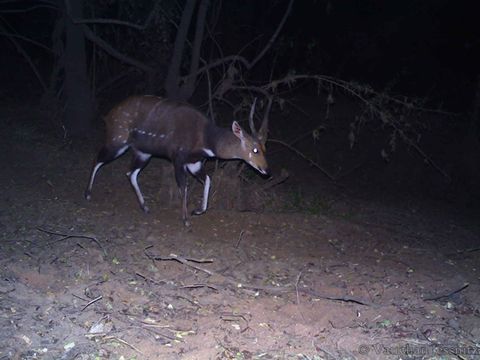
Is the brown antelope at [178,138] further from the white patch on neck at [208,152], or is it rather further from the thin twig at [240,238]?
the thin twig at [240,238]

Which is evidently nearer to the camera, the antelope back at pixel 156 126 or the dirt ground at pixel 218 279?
the dirt ground at pixel 218 279

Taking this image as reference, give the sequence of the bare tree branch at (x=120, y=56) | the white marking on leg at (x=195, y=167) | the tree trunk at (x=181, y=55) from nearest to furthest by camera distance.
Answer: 1. the white marking on leg at (x=195, y=167)
2. the tree trunk at (x=181, y=55)
3. the bare tree branch at (x=120, y=56)

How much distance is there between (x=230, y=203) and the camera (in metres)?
9.05

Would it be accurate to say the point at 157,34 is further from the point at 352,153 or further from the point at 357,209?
the point at 352,153

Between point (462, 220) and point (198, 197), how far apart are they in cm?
470

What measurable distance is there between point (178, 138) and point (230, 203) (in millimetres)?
1368

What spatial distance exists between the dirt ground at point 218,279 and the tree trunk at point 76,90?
1962mm

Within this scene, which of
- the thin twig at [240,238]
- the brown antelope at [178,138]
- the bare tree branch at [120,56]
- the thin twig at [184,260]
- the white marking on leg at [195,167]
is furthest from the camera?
the bare tree branch at [120,56]

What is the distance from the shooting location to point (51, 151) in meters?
10.4

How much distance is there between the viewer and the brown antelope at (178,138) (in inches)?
328

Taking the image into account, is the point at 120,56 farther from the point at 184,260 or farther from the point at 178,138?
the point at 184,260

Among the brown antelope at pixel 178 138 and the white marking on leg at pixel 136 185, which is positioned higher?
the brown antelope at pixel 178 138

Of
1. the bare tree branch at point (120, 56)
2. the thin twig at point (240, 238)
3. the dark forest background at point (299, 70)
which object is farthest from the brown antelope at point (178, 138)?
the bare tree branch at point (120, 56)

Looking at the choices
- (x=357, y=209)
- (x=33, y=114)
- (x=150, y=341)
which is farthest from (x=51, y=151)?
(x=150, y=341)
